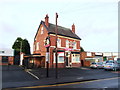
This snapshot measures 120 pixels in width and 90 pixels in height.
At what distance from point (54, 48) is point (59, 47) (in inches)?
66.9

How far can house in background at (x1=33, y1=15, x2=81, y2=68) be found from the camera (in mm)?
29266

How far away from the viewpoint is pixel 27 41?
2542 inches

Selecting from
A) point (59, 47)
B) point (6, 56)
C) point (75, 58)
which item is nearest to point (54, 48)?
point (59, 47)

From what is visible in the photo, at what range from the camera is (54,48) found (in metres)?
29.3

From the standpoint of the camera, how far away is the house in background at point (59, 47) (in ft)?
96.0

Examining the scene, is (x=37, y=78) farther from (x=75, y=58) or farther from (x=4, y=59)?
(x=4, y=59)

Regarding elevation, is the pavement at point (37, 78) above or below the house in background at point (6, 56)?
below

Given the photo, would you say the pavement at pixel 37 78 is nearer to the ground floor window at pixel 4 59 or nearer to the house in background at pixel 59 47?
the house in background at pixel 59 47

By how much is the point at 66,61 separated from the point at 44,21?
1080 centimetres

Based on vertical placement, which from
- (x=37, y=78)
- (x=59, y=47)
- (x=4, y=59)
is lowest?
(x=37, y=78)

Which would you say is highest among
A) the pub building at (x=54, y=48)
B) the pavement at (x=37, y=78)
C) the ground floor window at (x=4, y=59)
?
the pub building at (x=54, y=48)

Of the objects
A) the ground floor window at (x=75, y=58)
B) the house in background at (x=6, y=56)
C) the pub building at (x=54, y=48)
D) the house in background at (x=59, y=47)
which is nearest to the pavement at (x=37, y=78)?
the pub building at (x=54, y=48)

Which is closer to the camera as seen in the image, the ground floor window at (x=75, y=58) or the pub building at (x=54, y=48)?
the pub building at (x=54, y=48)

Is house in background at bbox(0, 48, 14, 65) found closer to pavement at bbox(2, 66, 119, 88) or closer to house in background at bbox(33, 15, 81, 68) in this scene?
house in background at bbox(33, 15, 81, 68)
